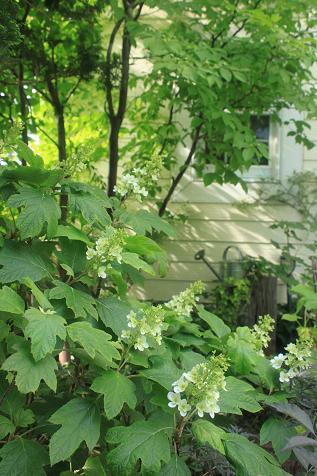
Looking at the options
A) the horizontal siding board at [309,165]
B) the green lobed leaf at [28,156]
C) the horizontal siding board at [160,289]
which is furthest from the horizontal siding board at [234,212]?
the green lobed leaf at [28,156]

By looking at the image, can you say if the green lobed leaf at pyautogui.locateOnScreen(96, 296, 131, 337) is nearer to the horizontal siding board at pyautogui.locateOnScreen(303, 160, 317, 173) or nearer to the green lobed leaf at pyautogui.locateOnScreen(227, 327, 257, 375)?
the green lobed leaf at pyautogui.locateOnScreen(227, 327, 257, 375)

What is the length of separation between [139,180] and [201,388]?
2.75ft

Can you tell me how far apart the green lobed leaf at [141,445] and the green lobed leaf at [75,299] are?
334 millimetres

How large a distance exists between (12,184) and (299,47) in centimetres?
252

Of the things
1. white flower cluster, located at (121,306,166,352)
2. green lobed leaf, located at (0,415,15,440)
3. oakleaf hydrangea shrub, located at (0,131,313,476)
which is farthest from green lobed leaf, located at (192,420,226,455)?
green lobed leaf, located at (0,415,15,440)

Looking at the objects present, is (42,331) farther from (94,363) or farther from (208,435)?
(208,435)

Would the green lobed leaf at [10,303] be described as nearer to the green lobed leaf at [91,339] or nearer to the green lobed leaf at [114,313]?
the green lobed leaf at [91,339]

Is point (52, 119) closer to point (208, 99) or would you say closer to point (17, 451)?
point (208, 99)

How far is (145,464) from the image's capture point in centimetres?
143

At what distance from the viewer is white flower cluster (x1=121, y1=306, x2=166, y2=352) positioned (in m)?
1.64

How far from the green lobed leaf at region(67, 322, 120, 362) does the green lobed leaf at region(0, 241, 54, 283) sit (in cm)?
23

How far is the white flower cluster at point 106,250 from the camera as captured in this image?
5.49ft

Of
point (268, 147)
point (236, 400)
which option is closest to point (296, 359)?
point (236, 400)

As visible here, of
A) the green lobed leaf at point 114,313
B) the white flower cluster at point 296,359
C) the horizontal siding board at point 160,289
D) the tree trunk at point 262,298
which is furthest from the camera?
the horizontal siding board at point 160,289
